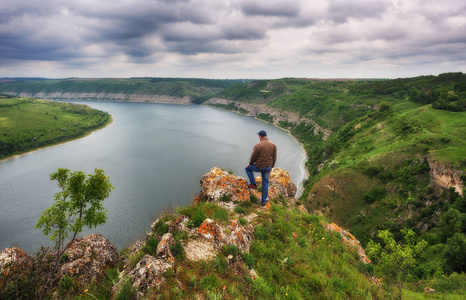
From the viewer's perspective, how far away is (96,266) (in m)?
8.00

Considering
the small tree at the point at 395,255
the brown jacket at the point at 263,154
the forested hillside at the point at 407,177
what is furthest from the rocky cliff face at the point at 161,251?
the forested hillside at the point at 407,177

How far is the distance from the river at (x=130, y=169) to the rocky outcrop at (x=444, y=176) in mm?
27050

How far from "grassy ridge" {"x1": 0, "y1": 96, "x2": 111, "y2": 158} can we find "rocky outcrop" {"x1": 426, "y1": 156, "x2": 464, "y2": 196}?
111730mm

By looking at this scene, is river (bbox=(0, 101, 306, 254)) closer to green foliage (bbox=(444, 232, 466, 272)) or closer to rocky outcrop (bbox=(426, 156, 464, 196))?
green foliage (bbox=(444, 232, 466, 272))

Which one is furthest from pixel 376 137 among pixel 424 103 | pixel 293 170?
pixel 424 103

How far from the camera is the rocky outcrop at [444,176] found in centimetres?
2908

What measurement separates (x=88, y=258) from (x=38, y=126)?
400 ft

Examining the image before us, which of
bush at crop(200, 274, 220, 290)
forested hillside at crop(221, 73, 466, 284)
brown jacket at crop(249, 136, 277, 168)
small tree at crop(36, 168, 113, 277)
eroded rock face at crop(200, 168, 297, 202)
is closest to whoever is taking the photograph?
bush at crop(200, 274, 220, 290)

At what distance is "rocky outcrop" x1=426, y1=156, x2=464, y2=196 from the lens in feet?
95.4

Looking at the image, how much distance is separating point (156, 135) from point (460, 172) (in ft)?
311

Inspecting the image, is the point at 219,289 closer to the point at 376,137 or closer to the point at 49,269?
the point at 49,269

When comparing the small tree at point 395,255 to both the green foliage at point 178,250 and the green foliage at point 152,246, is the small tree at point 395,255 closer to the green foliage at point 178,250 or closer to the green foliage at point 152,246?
the green foliage at point 178,250

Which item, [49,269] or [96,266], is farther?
[96,266]

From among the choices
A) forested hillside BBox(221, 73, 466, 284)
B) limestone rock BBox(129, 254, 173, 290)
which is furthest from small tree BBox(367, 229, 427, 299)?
limestone rock BBox(129, 254, 173, 290)
